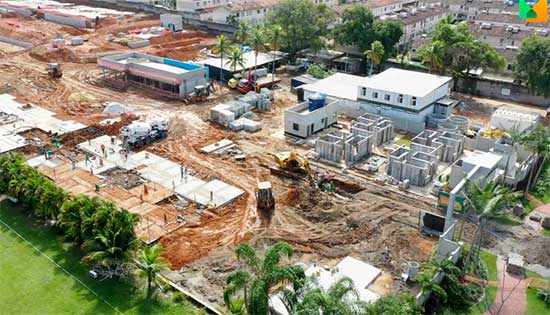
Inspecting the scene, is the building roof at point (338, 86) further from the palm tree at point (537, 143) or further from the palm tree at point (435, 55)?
the palm tree at point (537, 143)

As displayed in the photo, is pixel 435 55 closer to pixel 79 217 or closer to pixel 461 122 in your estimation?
pixel 461 122

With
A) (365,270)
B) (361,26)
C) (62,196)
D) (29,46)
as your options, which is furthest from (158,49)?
(365,270)

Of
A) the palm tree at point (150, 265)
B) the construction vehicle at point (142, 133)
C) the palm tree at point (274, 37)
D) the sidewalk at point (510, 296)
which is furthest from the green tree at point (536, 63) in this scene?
the palm tree at point (150, 265)

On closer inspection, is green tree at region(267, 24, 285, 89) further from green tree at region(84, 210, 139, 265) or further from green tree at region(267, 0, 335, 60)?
green tree at region(84, 210, 139, 265)

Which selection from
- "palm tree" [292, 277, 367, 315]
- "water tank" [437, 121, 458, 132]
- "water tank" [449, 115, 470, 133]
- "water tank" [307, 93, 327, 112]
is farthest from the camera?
"water tank" [449, 115, 470, 133]

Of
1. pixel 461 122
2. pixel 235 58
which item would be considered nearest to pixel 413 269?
pixel 461 122

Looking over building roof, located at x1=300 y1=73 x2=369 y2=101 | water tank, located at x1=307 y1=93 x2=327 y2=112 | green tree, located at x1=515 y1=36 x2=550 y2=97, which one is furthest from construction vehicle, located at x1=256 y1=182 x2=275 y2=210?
green tree, located at x1=515 y1=36 x2=550 y2=97
